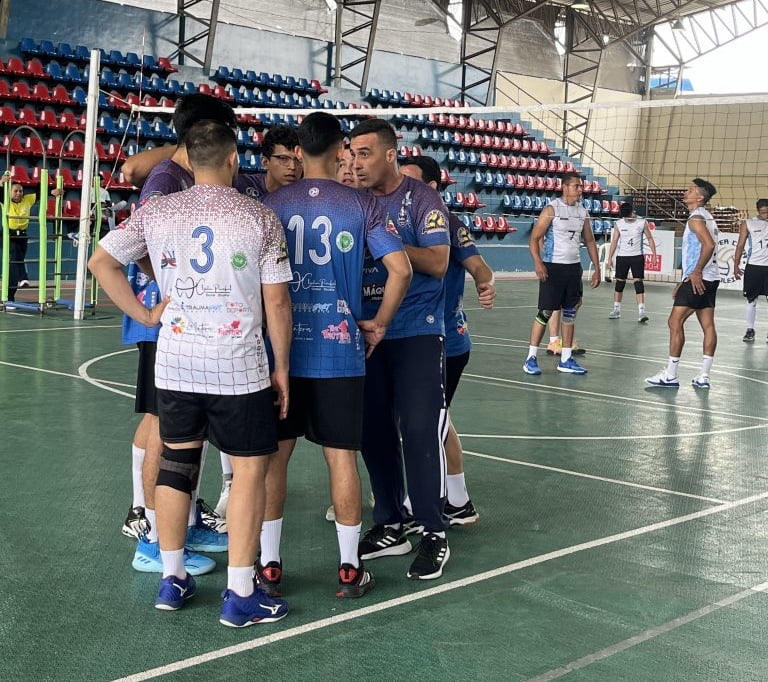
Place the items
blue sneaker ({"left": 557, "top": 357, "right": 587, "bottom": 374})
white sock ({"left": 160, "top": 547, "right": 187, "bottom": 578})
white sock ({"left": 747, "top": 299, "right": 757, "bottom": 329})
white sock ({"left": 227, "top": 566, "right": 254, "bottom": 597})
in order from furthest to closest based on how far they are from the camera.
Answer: white sock ({"left": 747, "top": 299, "right": 757, "bottom": 329}) < blue sneaker ({"left": 557, "top": 357, "right": 587, "bottom": 374}) < white sock ({"left": 160, "top": 547, "right": 187, "bottom": 578}) < white sock ({"left": 227, "top": 566, "right": 254, "bottom": 597})

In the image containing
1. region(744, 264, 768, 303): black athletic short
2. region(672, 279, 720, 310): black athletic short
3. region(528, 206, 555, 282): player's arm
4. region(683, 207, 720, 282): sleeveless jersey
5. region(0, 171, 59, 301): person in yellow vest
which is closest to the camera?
region(672, 279, 720, 310): black athletic short

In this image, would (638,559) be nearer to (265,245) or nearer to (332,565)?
(332,565)

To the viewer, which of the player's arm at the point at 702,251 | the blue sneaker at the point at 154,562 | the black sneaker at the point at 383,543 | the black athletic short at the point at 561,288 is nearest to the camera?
the blue sneaker at the point at 154,562

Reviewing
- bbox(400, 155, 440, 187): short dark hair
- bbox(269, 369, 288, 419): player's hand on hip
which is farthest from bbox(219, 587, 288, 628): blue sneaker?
bbox(400, 155, 440, 187): short dark hair

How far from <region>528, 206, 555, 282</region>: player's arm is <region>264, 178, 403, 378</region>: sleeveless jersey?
5.88 metres

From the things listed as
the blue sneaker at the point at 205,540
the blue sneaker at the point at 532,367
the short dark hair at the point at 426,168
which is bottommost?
the blue sneaker at the point at 205,540

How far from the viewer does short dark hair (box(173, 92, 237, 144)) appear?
375 cm

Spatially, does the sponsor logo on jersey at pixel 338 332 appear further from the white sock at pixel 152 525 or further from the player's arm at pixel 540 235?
the player's arm at pixel 540 235

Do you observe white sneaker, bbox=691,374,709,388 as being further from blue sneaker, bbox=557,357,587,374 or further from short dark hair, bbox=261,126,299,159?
short dark hair, bbox=261,126,299,159

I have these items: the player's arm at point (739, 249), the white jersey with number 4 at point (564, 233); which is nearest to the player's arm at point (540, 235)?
the white jersey with number 4 at point (564, 233)

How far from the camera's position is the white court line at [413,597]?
3.04 meters

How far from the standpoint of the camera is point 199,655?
312 centimetres

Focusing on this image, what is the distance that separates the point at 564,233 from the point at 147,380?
6.50 metres

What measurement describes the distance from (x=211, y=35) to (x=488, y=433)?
17.3 m
